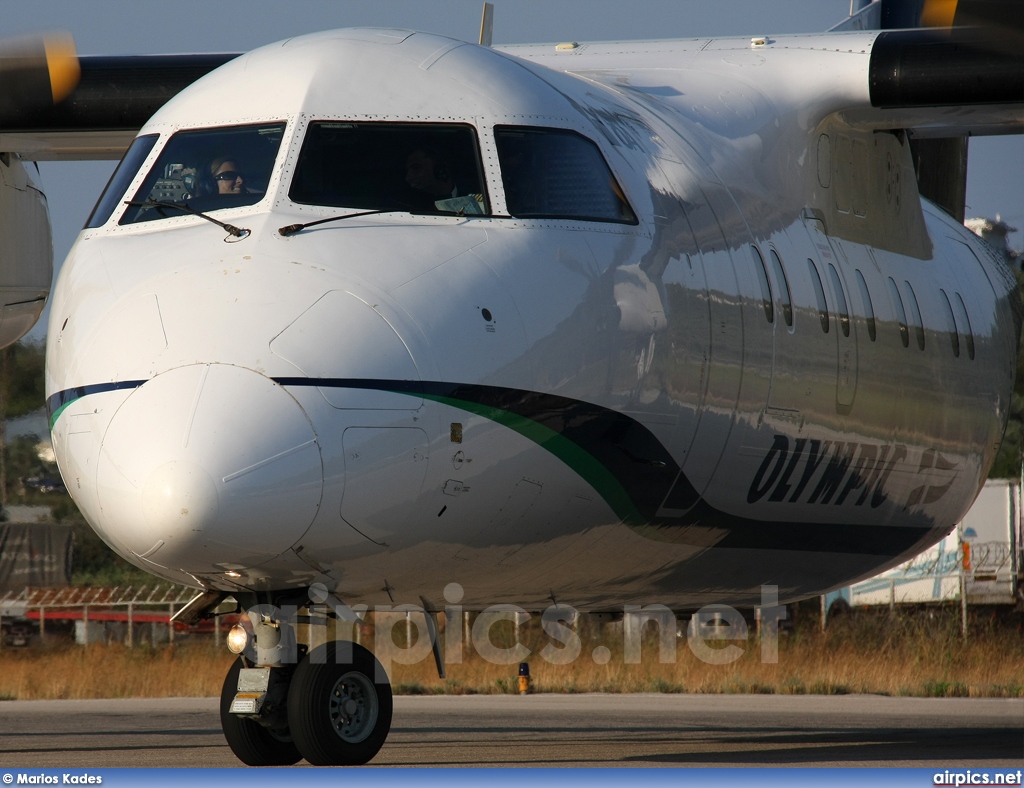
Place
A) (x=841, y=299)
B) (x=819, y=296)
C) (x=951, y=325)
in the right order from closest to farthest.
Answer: (x=819, y=296)
(x=841, y=299)
(x=951, y=325)

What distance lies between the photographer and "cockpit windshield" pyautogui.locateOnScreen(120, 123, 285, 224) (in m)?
7.57

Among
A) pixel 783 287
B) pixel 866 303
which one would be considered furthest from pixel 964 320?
pixel 783 287

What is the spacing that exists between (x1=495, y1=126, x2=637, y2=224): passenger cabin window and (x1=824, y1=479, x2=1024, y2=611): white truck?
73.0 feet

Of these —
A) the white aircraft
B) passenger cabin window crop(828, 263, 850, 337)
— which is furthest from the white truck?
passenger cabin window crop(828, 263, 850, 337)

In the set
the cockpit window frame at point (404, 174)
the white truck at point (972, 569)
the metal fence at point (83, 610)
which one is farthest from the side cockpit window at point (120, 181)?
the metal fence at point (83, 610)

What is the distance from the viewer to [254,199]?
7.43 metres

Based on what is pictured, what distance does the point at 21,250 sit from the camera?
1288 centimetres

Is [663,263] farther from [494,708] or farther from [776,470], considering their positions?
[494,708]

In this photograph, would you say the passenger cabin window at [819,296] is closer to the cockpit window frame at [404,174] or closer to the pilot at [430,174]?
the cockpit window frame at [404,174]

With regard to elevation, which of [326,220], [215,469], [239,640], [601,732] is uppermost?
[326,220]

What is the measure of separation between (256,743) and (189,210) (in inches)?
104

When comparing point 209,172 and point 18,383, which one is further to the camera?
point 18,383

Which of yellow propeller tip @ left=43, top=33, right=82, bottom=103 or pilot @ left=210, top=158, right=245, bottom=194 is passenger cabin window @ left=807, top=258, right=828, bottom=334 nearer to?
pilot @ left=210, top=158, right=245, bottom=194

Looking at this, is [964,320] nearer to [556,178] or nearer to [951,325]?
[951,325]
